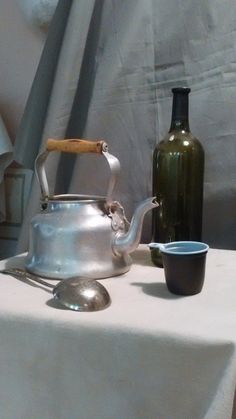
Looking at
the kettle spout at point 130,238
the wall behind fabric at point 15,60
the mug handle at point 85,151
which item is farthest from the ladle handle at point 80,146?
the wall behind fabric at point 15,60

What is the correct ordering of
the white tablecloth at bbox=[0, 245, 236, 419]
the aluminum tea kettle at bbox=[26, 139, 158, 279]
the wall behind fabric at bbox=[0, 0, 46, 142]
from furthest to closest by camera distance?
the wall behind fabric at bbox=[0, 0, 46, 142], the aluminum tea kettle at bbox=[26, 139, 158, 279], the white tablecloth at bbox=[0, 245, 236, 419]

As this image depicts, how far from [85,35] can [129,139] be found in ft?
0.69

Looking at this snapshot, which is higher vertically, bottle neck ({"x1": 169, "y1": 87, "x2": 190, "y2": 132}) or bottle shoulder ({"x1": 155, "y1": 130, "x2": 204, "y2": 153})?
bottle neck ({"x1": 169, "y1": 87, "x2": 190, "y2": 132})

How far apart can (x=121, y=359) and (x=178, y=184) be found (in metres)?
0.33

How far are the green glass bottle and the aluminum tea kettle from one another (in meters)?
0.08

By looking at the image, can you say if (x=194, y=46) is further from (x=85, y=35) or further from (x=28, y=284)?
(x=28, y=284)

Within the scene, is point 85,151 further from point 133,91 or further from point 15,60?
point 15,60

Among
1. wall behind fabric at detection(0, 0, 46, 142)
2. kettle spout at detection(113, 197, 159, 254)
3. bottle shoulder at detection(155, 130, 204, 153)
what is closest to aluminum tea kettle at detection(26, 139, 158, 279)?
kettle spout at detection(113, 197, 159, 254)

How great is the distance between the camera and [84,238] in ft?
1.85

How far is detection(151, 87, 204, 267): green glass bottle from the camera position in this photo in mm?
681

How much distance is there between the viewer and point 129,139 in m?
0.84

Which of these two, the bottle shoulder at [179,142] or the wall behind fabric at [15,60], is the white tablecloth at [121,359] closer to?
the bottle shoulder at [179,142]

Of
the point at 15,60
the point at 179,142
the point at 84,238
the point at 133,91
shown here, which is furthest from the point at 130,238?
the point at 15,60

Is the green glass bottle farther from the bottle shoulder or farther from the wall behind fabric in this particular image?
the wall behind fabric
